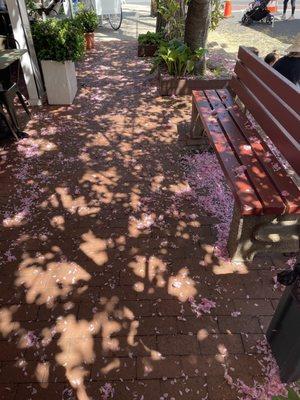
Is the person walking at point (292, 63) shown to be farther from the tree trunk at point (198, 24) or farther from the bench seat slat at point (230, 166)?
the tree trunk at point (198, 24)

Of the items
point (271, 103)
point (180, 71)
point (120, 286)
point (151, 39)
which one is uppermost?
point (271, 103)

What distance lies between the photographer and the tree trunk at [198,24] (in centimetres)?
666

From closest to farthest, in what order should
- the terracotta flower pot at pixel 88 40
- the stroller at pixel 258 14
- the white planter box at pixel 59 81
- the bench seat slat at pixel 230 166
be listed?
the bench seat slat at pixel 230 166, the white planter box at pixel 59 81, the terracotta flower pot at pixel 88 40, the stroller at pixel 258 14

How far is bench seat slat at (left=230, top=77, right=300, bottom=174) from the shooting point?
3.10 m

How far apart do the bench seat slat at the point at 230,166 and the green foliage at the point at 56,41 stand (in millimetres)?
2939

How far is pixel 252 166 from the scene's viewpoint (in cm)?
339

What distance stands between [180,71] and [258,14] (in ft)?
32.0

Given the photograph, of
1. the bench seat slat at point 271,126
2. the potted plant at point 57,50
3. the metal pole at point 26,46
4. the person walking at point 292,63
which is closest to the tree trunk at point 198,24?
the potted plant at point 57,50

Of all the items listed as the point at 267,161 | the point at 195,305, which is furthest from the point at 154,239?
the point at 267,161

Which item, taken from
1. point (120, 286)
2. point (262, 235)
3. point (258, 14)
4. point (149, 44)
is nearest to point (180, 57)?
point (149, 44)

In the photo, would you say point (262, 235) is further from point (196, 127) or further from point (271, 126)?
point (196, 127)

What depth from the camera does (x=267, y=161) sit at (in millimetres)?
3473

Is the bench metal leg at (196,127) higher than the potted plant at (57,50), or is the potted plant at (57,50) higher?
the potted plant at (57,50)

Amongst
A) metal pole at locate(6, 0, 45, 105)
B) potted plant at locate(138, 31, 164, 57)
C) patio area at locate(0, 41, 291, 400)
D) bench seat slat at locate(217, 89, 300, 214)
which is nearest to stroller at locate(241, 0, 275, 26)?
potted plant at locate(138, 31, 164, 57)
